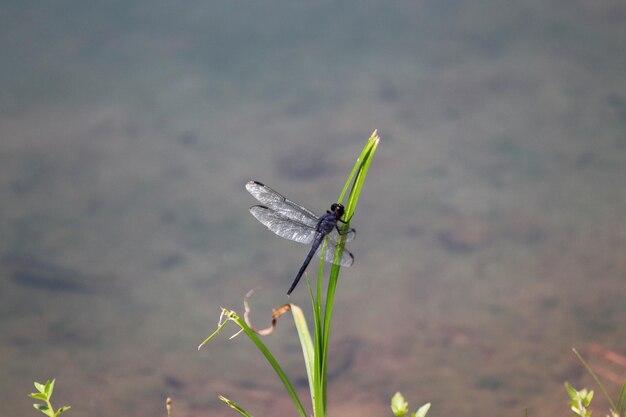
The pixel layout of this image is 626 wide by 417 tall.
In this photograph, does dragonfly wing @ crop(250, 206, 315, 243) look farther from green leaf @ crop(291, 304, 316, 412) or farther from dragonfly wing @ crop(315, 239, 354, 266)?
green leaf @ crop(291, 304, 316, 412)

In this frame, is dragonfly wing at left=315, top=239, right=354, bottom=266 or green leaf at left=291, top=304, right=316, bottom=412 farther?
dragonfly wing at left=315, top=239, right=354, bottom=266

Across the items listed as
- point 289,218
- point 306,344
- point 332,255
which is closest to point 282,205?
point 289,218

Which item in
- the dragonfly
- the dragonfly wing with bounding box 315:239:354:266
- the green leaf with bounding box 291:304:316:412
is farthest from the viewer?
the dragonfly

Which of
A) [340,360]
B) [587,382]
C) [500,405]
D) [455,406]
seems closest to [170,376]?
[340,360]

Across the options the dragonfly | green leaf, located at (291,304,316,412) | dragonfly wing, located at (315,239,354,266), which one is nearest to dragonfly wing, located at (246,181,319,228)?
the dragonfly

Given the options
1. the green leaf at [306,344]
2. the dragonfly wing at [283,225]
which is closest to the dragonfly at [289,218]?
the dragonfly wing at [283,225]

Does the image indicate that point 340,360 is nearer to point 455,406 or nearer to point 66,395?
point 455,406
